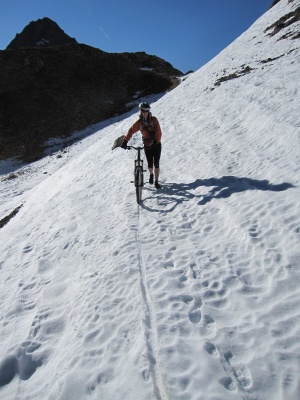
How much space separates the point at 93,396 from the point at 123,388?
1.38ft

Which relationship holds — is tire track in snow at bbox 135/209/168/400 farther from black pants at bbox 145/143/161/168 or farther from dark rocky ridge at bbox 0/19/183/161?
dark rocky ridge at bbox 0/19/183/161

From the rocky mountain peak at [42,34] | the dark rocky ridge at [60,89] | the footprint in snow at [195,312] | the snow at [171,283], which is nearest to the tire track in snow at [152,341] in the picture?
the snow at [171,283]

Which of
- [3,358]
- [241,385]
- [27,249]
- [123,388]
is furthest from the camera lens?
[27,249]

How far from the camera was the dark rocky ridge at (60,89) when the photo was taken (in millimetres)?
34719

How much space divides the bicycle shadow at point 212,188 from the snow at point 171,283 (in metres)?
0.06

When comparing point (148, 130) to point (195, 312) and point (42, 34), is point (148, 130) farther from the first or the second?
point (42, 34)

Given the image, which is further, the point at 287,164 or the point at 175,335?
the point at 287,164

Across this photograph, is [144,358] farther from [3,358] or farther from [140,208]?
[140,208]

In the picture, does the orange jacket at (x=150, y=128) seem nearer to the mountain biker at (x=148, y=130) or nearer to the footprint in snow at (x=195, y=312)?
the mountain biker at (x=148, y=130)

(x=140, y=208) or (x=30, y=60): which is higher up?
(x=30, y=60)

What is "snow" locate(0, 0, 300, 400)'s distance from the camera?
12.6ft

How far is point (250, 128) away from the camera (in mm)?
12141

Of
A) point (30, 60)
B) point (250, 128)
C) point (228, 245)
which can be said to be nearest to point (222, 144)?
point (250, 128)

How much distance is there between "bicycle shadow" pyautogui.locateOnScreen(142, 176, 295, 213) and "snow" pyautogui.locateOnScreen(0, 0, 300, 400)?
59mm
